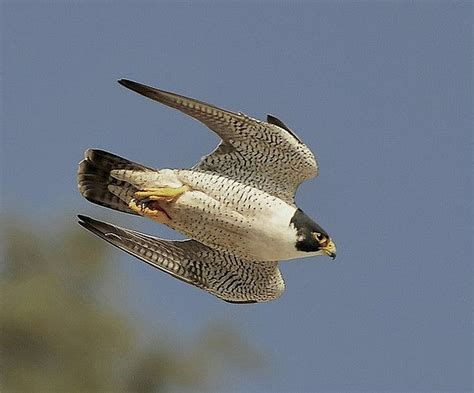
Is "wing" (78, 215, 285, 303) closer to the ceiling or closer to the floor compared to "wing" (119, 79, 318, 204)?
closer to the floor

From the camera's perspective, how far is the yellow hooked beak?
8.18 metres

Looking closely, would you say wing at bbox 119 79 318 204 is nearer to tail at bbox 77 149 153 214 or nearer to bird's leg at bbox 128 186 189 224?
bird's leg at bbox 128 186 189 224

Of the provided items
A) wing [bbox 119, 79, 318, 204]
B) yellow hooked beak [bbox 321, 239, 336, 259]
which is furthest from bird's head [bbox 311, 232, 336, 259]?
wing [bbox 119, 79, 318, 204]

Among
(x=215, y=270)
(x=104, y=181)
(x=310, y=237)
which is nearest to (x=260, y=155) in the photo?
(x=310, y=237)

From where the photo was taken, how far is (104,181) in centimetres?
845

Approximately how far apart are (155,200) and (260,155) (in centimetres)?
80

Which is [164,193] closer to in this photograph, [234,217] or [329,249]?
[234,217]

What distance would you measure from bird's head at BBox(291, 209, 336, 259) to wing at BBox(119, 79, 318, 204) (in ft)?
0.90

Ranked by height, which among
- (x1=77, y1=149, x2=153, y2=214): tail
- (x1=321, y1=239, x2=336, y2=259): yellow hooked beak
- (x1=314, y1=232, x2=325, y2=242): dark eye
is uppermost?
(x1=314, y1=232, x2=325, y2=242): dark eye

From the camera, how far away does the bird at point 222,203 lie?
8.09 meters

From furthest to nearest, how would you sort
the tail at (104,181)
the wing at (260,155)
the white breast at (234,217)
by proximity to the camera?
the tail at (104,181) < the wing at (260,155) < the white breast at (234,217)

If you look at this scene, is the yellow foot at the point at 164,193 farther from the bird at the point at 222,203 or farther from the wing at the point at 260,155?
the wing at the point at 260,155

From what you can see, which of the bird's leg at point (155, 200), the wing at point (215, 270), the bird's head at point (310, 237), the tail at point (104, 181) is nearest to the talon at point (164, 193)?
the bird's leg at point (155, 200)

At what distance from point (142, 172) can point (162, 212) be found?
33 centimetres
